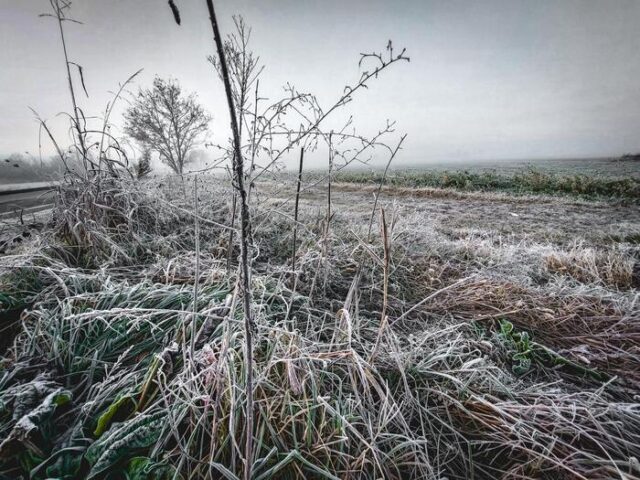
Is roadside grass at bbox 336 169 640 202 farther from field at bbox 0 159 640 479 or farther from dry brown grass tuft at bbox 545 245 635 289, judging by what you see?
field at bbox 0 159 640 479

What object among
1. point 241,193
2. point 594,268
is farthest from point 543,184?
point 241,193

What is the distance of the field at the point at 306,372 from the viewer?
3.31ft

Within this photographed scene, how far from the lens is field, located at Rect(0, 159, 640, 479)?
1009 millimetres

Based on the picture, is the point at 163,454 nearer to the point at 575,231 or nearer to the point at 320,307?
the point at 320,307

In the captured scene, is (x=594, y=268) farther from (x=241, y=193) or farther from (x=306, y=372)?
(x=241, y=193)

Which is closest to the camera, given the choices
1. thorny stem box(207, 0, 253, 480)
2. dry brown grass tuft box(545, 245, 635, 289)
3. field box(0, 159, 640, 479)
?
thorny stem box(207, 0, 253, 480)

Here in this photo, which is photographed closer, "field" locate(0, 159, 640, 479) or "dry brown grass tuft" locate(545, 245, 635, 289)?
"field" locate(0, 159, 640, 479)

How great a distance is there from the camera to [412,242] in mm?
3566

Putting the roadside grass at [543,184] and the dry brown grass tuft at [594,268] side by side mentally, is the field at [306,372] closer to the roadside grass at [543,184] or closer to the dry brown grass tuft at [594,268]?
the dry brown grass tuft at [594,268]

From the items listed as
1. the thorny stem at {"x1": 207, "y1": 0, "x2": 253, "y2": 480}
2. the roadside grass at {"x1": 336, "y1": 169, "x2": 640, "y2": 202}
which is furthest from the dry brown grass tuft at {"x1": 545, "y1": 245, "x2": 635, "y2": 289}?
the roadside grass at {"x1": 336, "y1": 169, "x2": 640, "y2": 202}

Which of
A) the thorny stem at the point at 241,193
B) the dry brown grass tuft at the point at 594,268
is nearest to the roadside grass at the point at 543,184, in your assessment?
the dry brown grass tuft at the point at 594,268

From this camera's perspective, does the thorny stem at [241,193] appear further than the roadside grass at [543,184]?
No

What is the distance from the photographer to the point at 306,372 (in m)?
1.27

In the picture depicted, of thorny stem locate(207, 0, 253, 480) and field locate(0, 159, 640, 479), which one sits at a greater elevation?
thorny stem locate(207, 0, 253, 480)
